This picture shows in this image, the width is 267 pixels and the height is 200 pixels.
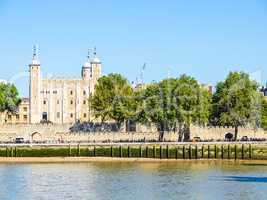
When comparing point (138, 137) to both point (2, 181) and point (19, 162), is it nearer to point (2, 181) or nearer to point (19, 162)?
point (19, 162)

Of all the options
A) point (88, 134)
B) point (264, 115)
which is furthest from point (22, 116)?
point (264, 115)

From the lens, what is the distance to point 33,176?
6350cm

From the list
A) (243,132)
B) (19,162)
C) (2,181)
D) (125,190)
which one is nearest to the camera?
(125,190)

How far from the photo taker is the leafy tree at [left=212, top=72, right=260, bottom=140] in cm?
10606

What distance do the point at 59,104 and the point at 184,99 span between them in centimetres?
3950

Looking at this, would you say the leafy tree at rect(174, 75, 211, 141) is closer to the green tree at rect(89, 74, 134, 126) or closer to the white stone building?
the green tree at rect(89, 74, 134, 126)

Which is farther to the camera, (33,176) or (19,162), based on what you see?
(19,162)

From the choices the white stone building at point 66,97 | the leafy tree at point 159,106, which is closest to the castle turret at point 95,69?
the white stone building at point 66,97

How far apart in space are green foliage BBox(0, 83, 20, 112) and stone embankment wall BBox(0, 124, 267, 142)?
11.2m

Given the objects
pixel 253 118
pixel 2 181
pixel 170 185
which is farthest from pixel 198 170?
pixel 253 118

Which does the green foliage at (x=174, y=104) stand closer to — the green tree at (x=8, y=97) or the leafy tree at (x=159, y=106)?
the leafy tree at (x=159, y=106)

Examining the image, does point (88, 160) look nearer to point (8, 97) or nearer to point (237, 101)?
point (237, 101)

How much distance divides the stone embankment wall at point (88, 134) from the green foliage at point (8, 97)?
11236mm

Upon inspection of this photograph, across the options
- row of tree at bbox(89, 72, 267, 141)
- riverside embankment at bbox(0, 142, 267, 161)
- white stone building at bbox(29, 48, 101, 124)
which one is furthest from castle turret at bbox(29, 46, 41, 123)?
riverside embankment at bbox(0, 142, 267, 161)
